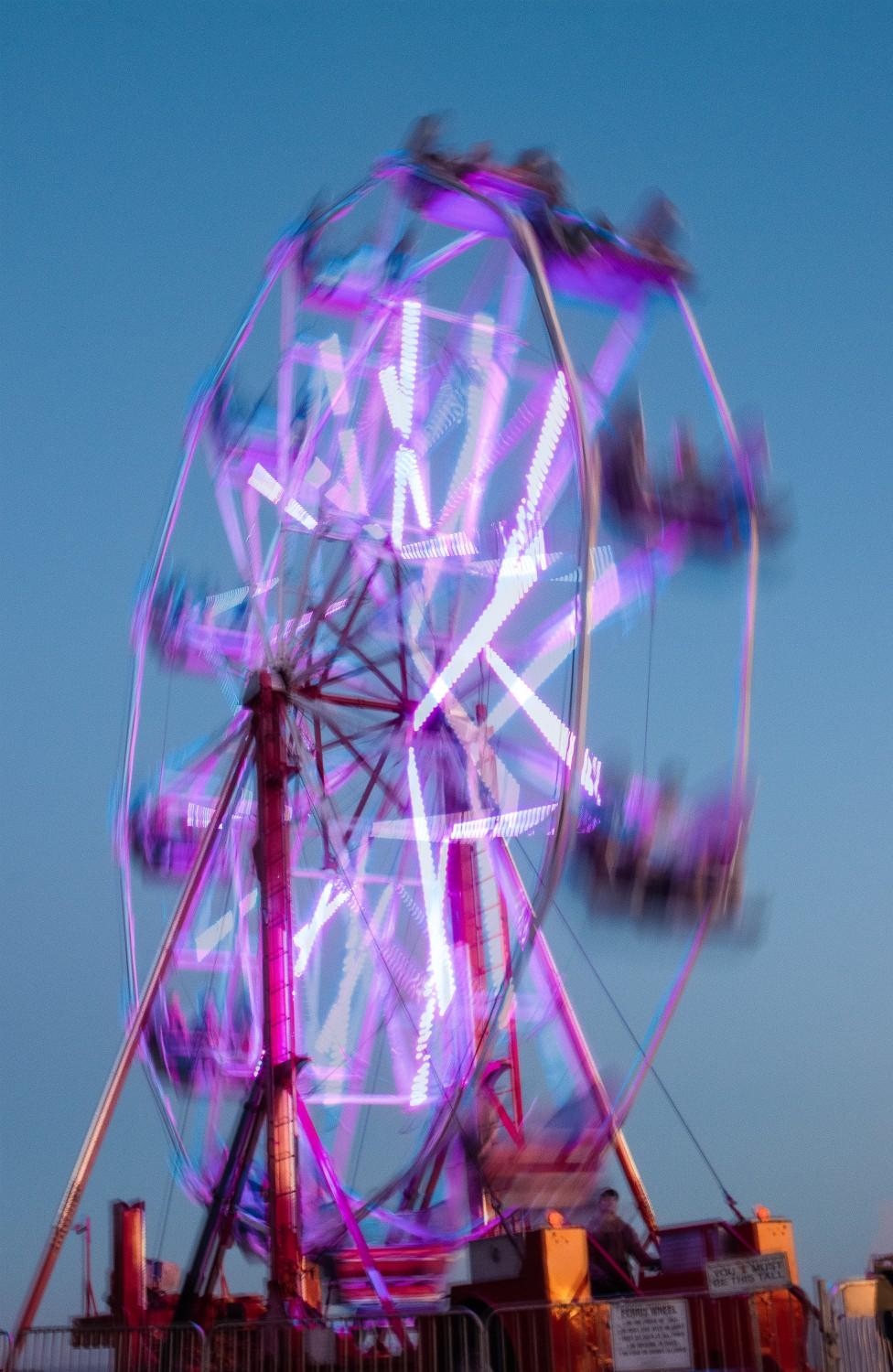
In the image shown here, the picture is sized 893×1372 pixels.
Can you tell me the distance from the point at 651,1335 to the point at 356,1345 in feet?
9.15

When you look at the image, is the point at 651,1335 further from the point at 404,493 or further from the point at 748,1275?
the point at 404,493

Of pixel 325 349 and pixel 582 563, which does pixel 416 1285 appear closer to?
pixel 582 563

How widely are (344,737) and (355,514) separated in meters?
2.22

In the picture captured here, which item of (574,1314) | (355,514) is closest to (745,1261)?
(574,1314)

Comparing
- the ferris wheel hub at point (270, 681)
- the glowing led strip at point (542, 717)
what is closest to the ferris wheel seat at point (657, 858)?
the glowing led strip at point (542, 717)

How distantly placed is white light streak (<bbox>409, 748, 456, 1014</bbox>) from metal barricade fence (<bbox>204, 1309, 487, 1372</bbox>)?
2989mm

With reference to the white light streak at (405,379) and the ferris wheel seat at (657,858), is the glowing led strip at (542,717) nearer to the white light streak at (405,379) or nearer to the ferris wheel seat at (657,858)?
the ferris wheel seat at (657,858)

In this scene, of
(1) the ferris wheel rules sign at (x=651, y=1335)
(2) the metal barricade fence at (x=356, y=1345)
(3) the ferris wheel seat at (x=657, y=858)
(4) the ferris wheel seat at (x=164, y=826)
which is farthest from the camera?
(4) the ferris wheel seat at (x=164, y=826)

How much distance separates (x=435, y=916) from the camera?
50.0 ft

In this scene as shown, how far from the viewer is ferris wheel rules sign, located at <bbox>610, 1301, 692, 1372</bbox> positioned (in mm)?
10188

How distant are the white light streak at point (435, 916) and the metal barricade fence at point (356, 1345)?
2.99 metres

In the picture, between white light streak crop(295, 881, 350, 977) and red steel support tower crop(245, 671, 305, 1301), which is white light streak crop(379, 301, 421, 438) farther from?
white light streak crop(295, 881, 350, 977)

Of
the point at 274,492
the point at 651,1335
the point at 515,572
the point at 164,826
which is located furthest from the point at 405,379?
the point at 651,1335

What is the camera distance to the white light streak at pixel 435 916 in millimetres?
14875
